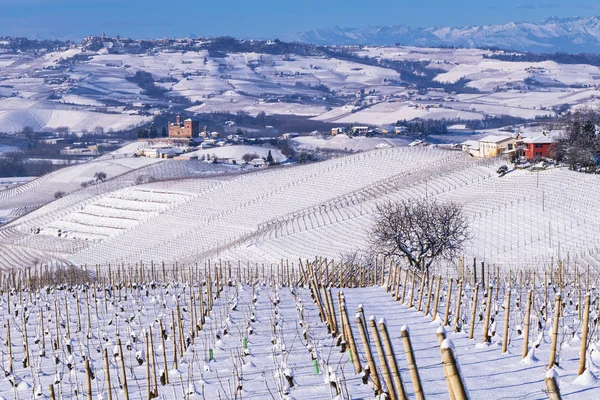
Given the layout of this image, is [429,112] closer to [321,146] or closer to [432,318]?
[321,146]

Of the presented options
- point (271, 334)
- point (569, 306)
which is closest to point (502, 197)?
point (569, 306)

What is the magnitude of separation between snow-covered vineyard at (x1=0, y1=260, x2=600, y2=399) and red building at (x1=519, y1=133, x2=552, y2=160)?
1577 inches

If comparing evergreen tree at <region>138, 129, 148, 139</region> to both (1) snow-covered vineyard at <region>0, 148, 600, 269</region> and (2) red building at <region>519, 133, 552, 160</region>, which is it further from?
(2) red building at <region>519, 133, 552, 160</region>

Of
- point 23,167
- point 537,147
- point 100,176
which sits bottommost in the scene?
point 23,167

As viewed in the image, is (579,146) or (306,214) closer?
(306,214)

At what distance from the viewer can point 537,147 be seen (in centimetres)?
5509

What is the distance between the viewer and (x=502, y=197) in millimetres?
42625

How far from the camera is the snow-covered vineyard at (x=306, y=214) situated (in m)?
35.5

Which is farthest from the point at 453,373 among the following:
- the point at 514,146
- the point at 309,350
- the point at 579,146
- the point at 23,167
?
the point at 23,167

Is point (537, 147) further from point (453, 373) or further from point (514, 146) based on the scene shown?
point (453, 373)

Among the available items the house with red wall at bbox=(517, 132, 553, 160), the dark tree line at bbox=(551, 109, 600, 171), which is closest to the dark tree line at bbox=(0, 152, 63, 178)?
the house with red wall at bbox=(517, 132, 553, 160)

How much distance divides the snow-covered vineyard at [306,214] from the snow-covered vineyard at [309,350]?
15431 millimetres

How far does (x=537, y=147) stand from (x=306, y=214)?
14.5m

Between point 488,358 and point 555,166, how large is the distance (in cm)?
4183
